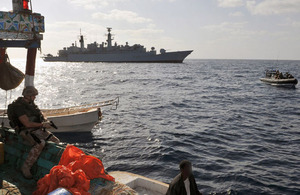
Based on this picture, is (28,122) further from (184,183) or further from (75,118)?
(75,118)

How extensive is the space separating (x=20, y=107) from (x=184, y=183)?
12.0ft

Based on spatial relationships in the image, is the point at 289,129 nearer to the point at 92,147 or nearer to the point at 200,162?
the point at 200,162

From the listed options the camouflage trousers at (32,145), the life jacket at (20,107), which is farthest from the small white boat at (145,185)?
the life jacket at (20,107)

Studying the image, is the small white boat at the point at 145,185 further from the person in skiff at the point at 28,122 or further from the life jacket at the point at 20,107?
the life jacket at the point at 20,107

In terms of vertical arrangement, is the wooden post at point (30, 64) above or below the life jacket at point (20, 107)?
above

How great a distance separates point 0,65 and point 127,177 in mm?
5323

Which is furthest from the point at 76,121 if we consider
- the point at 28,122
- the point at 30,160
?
the point at 28,122

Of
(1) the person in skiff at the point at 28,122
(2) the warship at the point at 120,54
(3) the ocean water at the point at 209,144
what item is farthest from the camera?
(2) the warship at the point at 120,54

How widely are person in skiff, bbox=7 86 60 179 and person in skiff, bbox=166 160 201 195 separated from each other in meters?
3.02

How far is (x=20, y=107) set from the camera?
5266mm

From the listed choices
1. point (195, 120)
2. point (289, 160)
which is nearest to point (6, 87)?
point (289, 160)

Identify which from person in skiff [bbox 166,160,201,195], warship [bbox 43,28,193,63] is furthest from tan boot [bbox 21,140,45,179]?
warship [bbox 43,28,193,63]

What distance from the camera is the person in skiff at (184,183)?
4.45 m

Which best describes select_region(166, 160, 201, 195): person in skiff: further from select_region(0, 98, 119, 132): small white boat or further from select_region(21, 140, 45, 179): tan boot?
select_region(0, 98, 119, 132): small white boat
